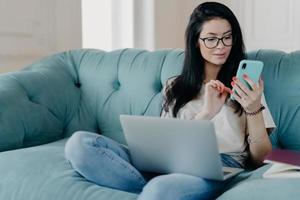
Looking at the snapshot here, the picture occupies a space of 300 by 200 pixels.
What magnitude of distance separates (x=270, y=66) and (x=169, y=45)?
1467mm

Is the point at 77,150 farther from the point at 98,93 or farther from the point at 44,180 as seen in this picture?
the point at 98,93

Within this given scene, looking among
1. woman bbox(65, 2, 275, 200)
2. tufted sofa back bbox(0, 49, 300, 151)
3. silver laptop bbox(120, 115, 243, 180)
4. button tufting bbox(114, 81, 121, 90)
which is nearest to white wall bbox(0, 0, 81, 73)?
tufted sofa back bbox(0, 49, 300, 151)

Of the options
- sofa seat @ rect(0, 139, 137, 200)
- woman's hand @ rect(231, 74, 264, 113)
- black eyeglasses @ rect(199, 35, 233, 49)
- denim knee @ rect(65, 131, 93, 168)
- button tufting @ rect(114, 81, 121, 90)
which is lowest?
sofa seat @ rect(0, 139, 137, 200)

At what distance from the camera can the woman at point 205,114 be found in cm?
110

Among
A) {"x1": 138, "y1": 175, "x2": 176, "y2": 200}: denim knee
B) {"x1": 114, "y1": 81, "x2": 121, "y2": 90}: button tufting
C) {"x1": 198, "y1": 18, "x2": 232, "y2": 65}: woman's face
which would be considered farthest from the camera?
{"x1": 114, "y1": 81, "x2": 121, "y2": 90}: button tufting

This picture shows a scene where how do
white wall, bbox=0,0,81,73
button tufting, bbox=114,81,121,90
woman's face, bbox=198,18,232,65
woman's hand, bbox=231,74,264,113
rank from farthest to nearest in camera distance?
white wall, bbox=0,0,81,73 → button tufting, bbox=114,81,121,90 → woman's face, bbox=198,18,232,65 → woman's hand, bbox=231,74,264,113

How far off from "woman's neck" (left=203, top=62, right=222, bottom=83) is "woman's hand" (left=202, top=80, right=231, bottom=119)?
150 millimetres

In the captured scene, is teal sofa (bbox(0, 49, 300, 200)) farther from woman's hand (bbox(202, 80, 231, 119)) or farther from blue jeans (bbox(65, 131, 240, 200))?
woman's hand (bbox(202, 80, 231, 119))

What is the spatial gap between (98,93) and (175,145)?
0.77 m

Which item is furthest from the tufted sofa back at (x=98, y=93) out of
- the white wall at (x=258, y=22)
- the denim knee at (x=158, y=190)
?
the white wall at (x=258, y=22)

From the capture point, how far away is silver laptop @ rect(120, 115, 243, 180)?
1.06 m

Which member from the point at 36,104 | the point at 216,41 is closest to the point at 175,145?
the point at 216,41

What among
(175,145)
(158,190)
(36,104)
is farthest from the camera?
(36,104)

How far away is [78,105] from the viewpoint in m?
1.83
